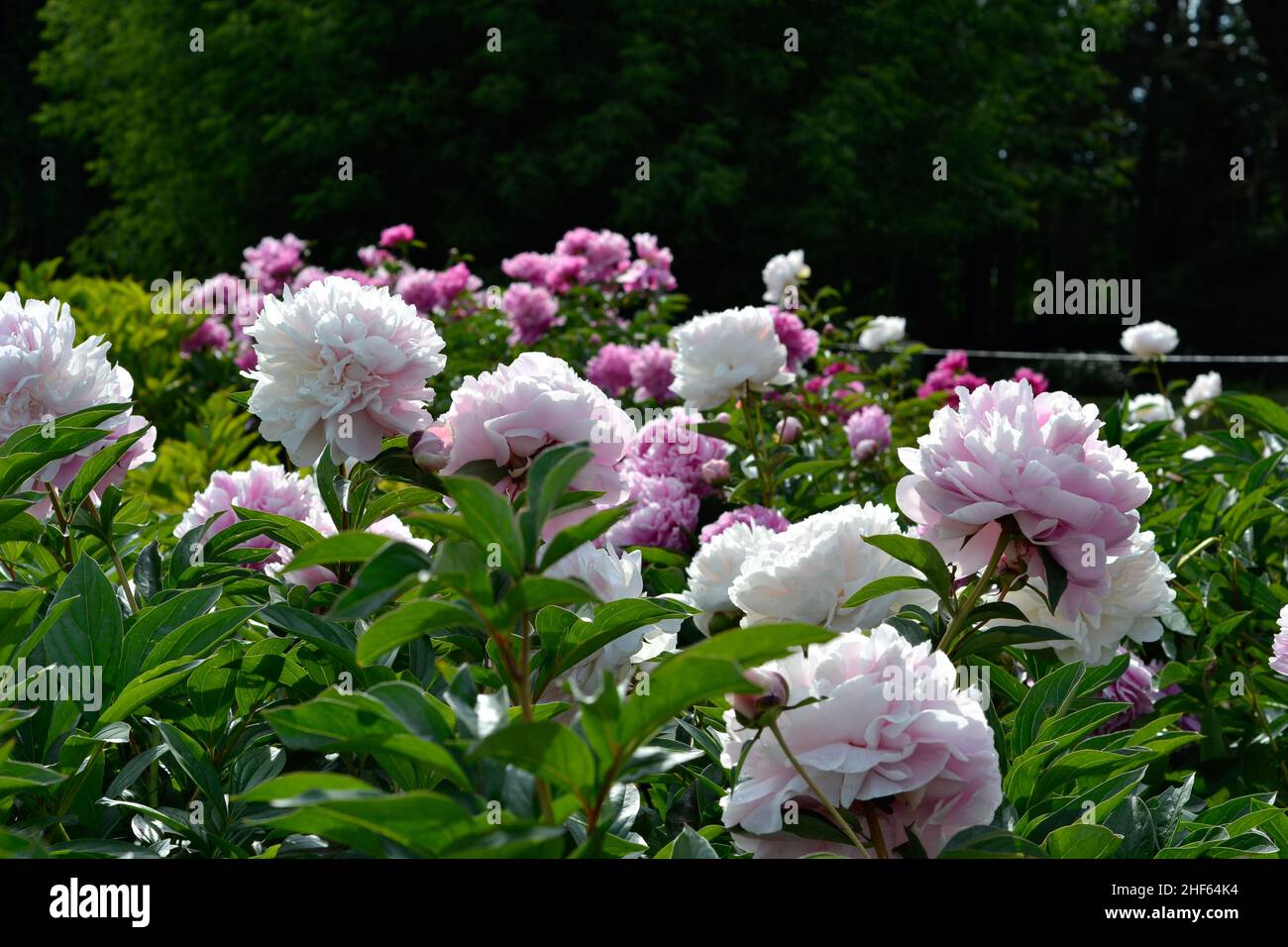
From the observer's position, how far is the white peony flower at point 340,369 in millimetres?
1244

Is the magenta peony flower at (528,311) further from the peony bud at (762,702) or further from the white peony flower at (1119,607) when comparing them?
the peony bud at (762,702)

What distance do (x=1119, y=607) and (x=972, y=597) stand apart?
0.25 metres

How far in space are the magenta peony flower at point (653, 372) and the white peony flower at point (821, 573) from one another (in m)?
2.30

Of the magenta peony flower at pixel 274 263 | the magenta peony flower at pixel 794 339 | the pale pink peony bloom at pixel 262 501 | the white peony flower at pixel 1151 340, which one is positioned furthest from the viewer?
the magenta peony flower at pixel 274 263

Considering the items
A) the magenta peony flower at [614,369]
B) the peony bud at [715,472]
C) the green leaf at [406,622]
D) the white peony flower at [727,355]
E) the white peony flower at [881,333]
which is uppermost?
the white peony flower at [881,333]

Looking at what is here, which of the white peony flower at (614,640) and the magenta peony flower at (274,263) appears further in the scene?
the magenta peony flower at (274,263)

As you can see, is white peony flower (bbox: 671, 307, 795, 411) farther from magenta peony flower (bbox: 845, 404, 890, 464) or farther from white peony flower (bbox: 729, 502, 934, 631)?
white peony flower (bbox: 729, 502, 934, 631)

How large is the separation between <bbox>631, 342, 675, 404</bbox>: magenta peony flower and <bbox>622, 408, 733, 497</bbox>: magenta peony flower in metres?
1.07

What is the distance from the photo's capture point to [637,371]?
3.50 metres

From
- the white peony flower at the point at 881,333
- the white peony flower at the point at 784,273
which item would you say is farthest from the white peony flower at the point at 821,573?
the white peony flower at the point at 881,333

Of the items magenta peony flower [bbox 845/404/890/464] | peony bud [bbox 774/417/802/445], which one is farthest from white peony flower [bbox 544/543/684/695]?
magenta peony flower [bbox 845/404/890/464]

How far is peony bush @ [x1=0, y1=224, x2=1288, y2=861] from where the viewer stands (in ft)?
2.25
